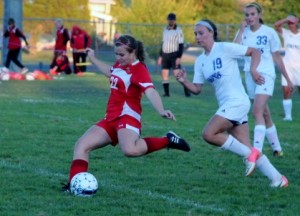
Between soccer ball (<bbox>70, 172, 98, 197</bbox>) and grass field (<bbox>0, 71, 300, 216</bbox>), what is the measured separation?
9 centimetres

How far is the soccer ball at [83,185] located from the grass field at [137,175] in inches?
3.6

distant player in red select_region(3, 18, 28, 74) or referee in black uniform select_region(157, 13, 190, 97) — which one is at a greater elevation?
referee in black uniform select_region(157, 13, 190, 97)

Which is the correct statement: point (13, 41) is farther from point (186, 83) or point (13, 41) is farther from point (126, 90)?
point (126, 90)

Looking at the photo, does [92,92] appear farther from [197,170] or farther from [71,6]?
[71,6]

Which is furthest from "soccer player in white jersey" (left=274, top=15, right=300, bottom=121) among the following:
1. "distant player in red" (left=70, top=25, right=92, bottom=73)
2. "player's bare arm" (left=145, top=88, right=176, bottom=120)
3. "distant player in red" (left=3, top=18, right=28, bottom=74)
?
"distant player in red" (left=70, top=25, right=92, bottom=73)

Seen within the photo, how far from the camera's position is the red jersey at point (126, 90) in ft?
28.6

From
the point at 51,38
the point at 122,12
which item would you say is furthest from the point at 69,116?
the point at 51,38

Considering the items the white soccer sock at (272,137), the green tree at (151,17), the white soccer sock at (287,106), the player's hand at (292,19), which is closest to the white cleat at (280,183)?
the white soccer sock at (272,137)

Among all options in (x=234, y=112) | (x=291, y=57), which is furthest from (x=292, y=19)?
(x=234, y=112)

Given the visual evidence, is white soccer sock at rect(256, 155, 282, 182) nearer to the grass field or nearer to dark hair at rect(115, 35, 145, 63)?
the grass field

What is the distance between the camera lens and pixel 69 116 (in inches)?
635

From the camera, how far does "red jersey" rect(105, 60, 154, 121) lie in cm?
873

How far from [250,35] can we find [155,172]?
2.59 m

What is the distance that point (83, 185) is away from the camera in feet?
27.0
